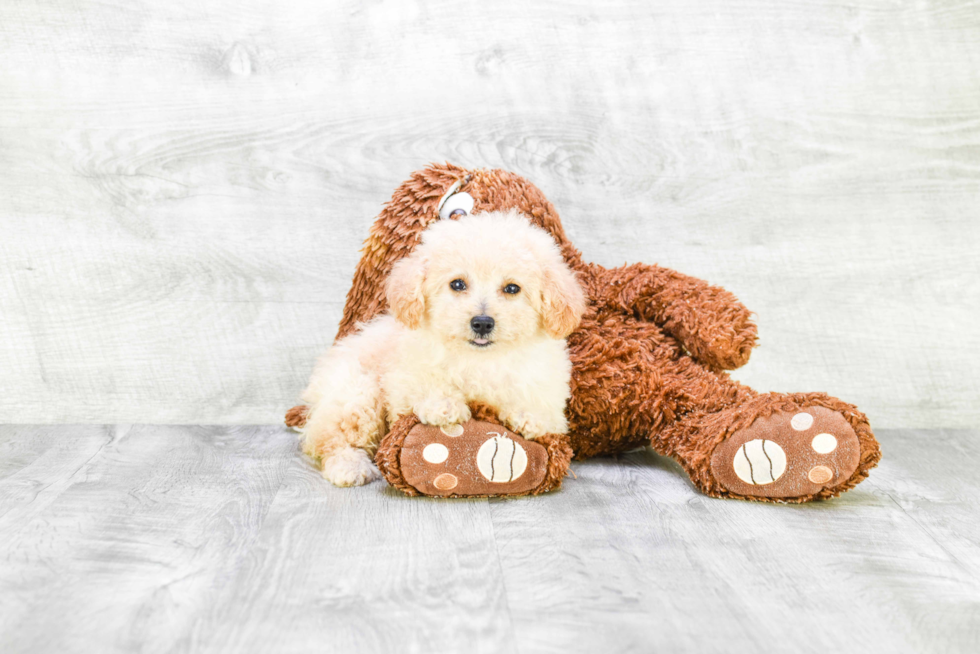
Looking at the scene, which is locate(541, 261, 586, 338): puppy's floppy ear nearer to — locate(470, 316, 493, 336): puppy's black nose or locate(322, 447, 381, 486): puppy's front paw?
locate(470, 316, 493, 336): puppy's black nose

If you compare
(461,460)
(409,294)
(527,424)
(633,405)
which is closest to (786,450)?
(633,405)

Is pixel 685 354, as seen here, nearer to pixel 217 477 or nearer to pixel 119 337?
pixel 217 477

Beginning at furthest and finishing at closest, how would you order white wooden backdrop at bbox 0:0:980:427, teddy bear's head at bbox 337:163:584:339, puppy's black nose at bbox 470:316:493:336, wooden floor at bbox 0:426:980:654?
white wooden backdrop at bbox 0:0:980:427 → teddy bear's head at bbox 337:163:584:339 → puppy's black nose at bbox 470:316:493:336 → wooden floor at bbox 0:426:980:654

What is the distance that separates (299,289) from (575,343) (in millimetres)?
688

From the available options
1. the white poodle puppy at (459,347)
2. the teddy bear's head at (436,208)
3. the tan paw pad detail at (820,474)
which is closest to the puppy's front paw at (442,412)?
the white poodle puppy at (459,347)

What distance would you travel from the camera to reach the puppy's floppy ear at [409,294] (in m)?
1.24

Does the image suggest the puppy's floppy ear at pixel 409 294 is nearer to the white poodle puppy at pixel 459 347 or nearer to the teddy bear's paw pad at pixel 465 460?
the white poodle puppy at pixel 459 347

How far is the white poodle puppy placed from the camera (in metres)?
1.24

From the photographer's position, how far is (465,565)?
1.04 meters

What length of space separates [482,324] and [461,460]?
8.8 inches

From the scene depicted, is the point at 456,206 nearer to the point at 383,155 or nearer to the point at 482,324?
the point at 482,324

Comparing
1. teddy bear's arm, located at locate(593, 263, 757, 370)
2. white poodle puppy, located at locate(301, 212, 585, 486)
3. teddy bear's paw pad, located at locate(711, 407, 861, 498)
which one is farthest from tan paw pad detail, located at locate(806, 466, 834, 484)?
white poodle puppy, located at locate(301, 212, 585, 486)

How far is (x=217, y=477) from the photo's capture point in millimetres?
1413

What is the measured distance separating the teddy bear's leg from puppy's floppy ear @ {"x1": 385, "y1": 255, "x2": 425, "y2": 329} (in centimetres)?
53
